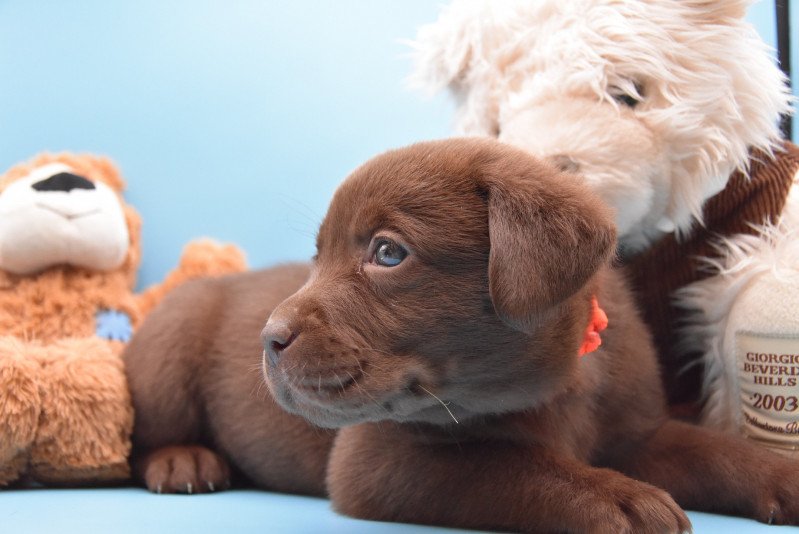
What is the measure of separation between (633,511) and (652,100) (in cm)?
111

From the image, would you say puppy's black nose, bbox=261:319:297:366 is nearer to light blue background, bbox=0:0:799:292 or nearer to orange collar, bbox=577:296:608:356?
orange collar, bbox=577:296:608:356

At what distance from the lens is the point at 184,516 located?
1.89m

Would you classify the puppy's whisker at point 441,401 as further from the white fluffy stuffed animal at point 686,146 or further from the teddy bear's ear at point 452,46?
the teddy bear's ear at point 452,46

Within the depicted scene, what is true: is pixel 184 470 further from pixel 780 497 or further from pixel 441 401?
pixel 780 497

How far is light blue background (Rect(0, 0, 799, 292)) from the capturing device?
3.54 metres

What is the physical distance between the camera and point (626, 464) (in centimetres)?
201

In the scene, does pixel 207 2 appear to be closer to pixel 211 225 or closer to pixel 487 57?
pixel 211 225

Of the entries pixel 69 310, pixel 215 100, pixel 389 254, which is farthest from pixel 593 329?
pixel 215 100

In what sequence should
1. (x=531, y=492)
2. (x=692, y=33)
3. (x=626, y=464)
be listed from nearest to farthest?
(x=531, y=492), (x=626, y=464), (x=692, y=33)

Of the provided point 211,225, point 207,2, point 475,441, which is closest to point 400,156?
point 475,441

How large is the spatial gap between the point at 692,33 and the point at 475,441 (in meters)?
1.19

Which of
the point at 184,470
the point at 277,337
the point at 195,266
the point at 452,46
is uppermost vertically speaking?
the point at 452,46

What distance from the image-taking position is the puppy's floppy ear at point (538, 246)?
148 cm

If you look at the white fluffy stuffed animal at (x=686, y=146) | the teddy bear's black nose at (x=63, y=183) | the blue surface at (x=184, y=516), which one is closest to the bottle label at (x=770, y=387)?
the white fluffy stuffed animal at (x=686, y=146)
